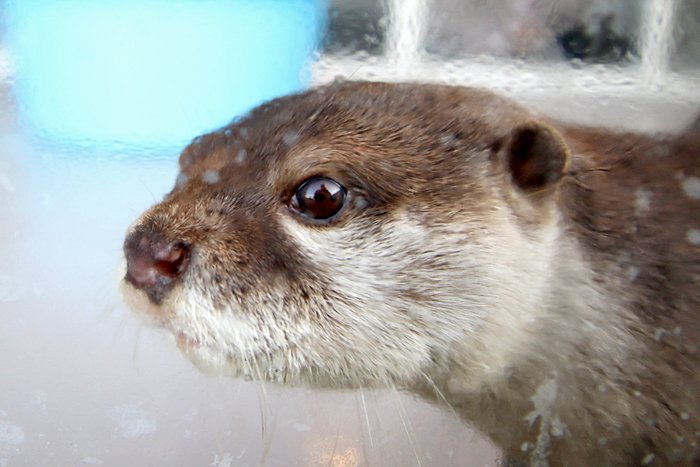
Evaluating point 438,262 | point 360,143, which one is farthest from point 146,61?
point 438,262

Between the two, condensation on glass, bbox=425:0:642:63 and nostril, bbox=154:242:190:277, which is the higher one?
condensation on glass, bbox=425:0:642:63

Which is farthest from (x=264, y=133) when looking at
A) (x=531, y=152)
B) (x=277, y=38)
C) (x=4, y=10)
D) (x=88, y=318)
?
(x=4, y=10)

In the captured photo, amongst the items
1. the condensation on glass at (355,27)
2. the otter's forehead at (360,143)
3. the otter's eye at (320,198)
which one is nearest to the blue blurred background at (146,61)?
the condensation on glass at (355,27)

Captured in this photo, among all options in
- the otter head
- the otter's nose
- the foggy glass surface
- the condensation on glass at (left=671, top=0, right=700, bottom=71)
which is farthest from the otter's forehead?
the condensation on glass at (left=671, top=0, right=700, bottom=71)

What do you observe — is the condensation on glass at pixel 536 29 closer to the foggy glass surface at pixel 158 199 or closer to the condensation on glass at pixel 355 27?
Result: the foggy glass surface at pixel 158 199

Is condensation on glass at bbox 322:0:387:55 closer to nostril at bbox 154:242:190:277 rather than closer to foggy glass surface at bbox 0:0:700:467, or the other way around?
foggy glass surface at bbox 0:0:700:467

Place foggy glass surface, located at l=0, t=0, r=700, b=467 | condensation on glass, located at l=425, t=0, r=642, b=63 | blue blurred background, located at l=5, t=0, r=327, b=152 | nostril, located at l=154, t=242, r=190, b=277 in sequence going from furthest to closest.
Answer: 1. blue blurred background, located at l=5, t=0, r=327, b=152
2. condensation on glass, located at l=425, t=0, r=642, b=63
3. foggy glass surface, located at l=0, t=0, r=700, b=467
4. nostril, located at l=154, t=242, r=190, b=277

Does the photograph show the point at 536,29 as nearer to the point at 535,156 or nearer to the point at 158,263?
the point at 535,156
